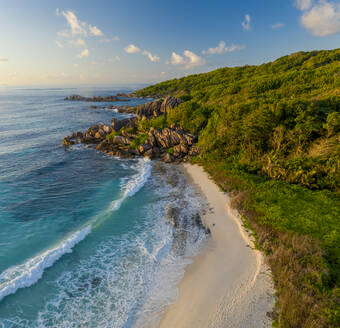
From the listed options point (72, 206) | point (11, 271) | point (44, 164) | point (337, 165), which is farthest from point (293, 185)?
point (44, 164)

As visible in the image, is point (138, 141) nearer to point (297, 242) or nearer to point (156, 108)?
point (156, 108)

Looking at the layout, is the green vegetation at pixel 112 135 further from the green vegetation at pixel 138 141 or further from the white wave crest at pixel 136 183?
the white wave crest at pixel 136 183

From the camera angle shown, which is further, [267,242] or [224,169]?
[224,169]

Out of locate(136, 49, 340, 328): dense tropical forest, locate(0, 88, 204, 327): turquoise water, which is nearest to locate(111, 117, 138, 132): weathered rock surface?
locate(0, 88, 204, 327): turquoise water

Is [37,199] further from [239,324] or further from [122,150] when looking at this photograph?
[239,324]

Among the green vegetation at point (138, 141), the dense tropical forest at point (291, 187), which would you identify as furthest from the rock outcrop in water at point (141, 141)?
the dense tropical forest at point (291, 187)

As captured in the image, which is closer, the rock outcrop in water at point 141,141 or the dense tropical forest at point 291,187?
the dense tropical forest at point 291,187
